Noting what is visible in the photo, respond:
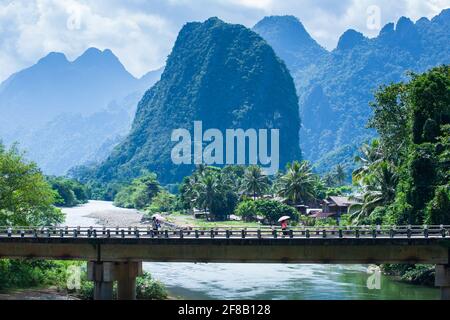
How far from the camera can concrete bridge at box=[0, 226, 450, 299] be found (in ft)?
169

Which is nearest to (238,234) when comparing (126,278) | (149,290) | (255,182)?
(126,278)

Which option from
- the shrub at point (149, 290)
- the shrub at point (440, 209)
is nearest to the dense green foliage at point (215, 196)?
the shrub at point (440, 209)

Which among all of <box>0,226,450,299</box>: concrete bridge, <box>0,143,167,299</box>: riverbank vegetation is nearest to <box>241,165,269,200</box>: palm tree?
<box>0,143,167,299</box>: riverbank vegetation

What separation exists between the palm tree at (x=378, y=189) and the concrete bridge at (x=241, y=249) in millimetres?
40163

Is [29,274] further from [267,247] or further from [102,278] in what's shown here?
[267,247]

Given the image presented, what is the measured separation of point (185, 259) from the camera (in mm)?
52875

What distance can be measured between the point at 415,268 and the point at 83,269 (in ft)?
115

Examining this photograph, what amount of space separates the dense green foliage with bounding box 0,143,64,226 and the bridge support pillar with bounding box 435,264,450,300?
3793cm

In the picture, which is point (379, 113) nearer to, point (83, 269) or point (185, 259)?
point (83, 269)

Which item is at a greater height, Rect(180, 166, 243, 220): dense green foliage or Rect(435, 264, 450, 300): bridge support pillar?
Rect(180, 166, 243, 220): dense green foliage

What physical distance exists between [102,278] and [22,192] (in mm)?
20174

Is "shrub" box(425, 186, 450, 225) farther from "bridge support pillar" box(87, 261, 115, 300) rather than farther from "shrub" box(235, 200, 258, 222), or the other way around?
"shrub" box(235, 200, 258, 222)

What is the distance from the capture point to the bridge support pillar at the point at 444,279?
5103 centimetres

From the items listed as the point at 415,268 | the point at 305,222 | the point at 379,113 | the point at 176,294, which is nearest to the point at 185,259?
the point at 176,294
